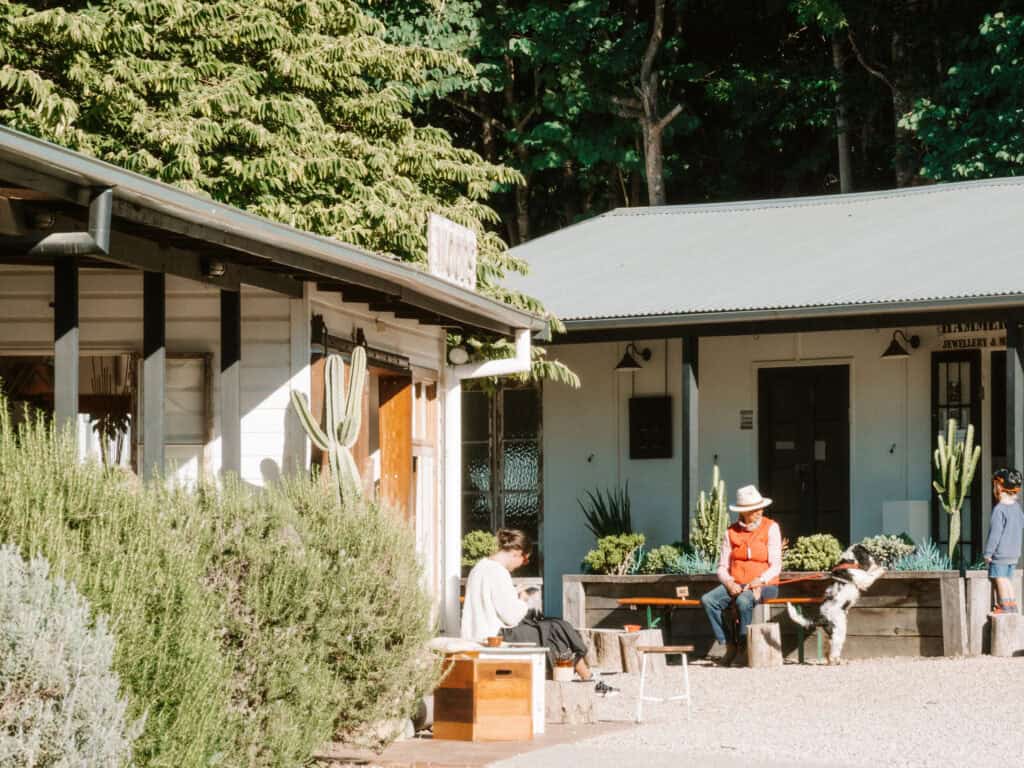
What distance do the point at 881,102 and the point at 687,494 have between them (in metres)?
16.2

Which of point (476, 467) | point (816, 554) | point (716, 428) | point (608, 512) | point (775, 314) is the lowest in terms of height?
point (816, 554)

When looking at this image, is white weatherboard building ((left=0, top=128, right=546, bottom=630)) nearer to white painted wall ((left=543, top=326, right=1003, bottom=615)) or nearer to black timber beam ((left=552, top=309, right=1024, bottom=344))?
black timber beam ((left=552, top=309, right=1024, bottom=344))

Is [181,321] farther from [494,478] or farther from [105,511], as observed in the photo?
[494,478]

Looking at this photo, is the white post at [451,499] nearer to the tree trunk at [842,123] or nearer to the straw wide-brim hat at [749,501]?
the straw wide-brim hat at [749,501]

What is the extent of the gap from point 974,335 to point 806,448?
2.06 meters

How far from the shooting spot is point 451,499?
13.8 metres

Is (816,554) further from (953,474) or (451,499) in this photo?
(451,499)

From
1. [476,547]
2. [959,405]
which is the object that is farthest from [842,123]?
[476,547]

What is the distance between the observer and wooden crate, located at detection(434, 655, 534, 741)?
9797mm

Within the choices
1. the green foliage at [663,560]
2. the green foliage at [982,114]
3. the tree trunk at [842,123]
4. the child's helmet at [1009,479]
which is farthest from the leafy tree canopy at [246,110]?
the tree trunk at [842,123]

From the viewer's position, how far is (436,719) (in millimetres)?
9938

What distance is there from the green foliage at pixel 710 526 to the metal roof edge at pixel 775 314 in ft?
4.89

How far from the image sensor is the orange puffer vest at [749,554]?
48.6 feet

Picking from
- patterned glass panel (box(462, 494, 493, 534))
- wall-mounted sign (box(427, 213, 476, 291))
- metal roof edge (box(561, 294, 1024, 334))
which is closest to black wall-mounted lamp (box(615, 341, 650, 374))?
metal roof edge (box(561, 294, 1024, 334))
